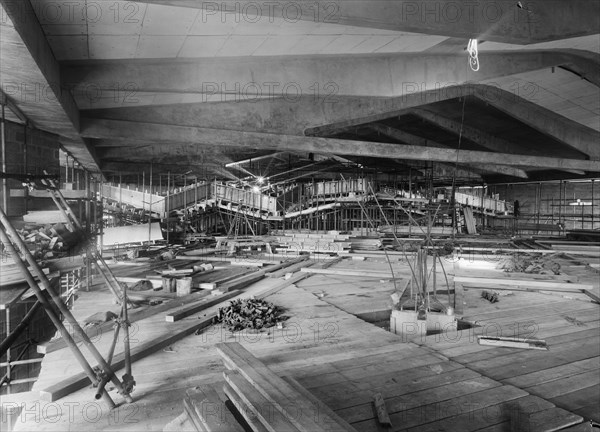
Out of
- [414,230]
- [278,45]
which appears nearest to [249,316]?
[278,45]

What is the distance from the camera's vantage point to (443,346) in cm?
487

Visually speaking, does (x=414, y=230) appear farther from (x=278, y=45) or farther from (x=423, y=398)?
(x=423, y=398)

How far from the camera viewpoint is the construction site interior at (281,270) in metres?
3.35

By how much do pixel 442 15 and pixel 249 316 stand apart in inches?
200

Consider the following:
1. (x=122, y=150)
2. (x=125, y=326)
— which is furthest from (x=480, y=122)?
(x=125, y=326)

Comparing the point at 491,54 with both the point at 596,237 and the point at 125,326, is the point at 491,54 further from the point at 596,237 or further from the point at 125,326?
the point at 596,237

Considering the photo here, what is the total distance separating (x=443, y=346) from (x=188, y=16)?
17.6 feet

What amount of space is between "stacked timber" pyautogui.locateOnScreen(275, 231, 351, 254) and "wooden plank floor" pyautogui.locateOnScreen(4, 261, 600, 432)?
826cm

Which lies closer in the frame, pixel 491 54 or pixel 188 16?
pixel 188 16

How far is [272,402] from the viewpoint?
2824mm

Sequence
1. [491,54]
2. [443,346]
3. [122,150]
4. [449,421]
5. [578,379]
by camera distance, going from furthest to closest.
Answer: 1. [122,150]
2. [491,54]
3. [443,346]
4. [578,379]
5. [449,421]

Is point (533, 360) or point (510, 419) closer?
point (510, 419)

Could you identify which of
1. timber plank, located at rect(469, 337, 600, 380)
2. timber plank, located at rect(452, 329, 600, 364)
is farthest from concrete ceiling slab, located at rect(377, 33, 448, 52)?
timber plank, located at rect(469, 337, 600, 380)

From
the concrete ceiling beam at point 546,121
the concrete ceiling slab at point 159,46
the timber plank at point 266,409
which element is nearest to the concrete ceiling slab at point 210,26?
the concrete ceiling slab at point 159,46
